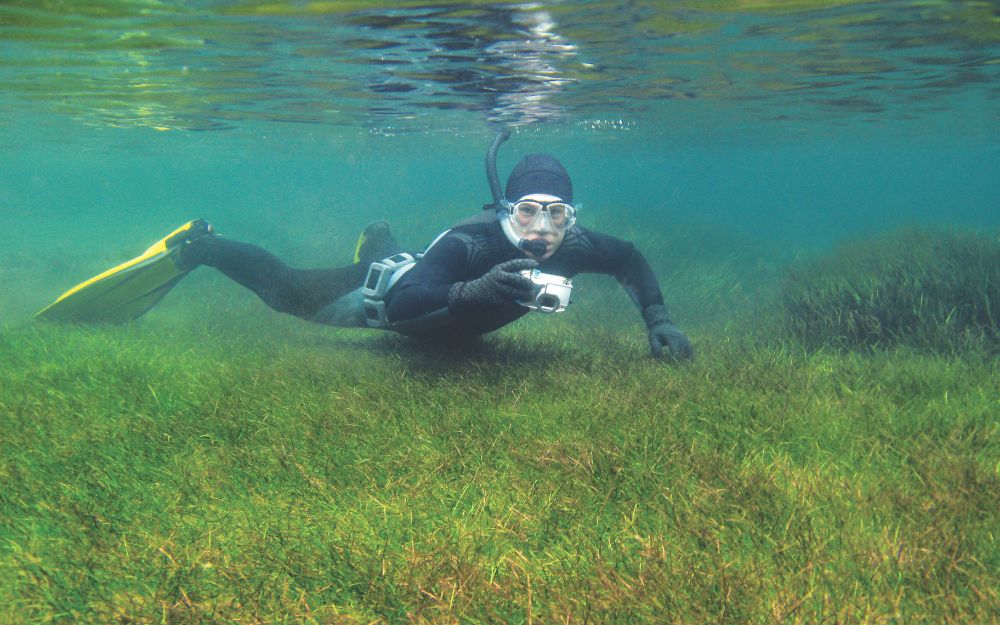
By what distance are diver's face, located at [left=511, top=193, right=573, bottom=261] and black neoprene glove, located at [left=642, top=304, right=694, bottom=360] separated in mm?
1398

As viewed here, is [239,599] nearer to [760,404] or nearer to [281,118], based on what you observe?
[760,404]

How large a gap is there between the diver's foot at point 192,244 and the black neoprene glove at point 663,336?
6.48 metres

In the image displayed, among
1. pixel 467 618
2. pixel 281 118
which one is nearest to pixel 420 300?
pixel 467 618

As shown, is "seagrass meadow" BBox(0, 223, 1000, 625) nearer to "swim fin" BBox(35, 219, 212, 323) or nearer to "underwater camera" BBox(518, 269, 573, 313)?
"underwater camera" BBox(518, 269, 573, 313)

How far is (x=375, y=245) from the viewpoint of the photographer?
812 centimetres

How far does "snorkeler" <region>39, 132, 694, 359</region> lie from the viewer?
4508 mm

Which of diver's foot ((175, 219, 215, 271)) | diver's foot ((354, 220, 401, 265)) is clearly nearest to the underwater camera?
diver's foot ((354, 220, 401, 265))

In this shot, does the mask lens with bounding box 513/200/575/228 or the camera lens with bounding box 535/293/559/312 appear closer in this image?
the camera lens with bounding box 535/293/559/312

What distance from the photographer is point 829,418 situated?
150 inches

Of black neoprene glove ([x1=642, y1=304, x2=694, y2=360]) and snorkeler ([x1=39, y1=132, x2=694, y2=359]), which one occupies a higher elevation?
snorkeler ([x1=39, y1=132, x2=694, y2=359])

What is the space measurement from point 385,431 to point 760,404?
2585 mm

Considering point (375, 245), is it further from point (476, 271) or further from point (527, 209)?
point (527, 209)

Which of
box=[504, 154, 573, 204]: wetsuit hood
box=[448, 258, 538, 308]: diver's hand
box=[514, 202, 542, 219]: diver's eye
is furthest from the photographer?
box=[504, 154, 573, 204]: wetsuit hood

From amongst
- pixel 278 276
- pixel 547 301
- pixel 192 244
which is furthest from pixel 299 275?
pixel 547 301
